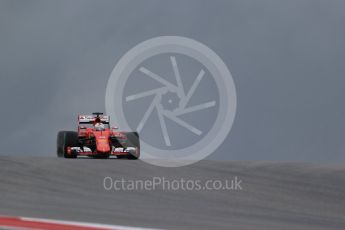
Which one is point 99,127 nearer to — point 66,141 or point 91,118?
point 66,141

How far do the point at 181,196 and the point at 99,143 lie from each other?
27.7 ft

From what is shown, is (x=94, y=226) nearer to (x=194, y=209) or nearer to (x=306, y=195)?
(x=194, y=209)

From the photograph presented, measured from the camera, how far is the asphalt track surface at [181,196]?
8.67 metres

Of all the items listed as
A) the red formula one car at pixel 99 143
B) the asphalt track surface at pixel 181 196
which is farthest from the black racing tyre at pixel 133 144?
the asphalt track surface at pixel 181 196

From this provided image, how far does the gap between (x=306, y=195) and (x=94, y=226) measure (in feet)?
17.5

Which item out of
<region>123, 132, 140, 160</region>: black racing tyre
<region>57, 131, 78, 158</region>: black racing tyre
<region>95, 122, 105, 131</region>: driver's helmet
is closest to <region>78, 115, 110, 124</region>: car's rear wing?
<region>95, 122, 105, 131</region>: driver's helmet

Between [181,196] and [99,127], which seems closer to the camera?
[181,196]

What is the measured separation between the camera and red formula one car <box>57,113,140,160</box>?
1959cm

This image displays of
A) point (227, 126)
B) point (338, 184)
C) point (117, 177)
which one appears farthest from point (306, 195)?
point (117, 177)

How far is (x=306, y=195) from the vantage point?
11.7 m

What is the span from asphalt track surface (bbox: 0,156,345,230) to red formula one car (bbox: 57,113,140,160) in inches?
133

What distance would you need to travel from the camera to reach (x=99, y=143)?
19.6m

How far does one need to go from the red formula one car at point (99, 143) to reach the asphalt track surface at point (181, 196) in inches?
133

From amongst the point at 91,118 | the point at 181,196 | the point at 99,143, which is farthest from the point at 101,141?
the point at 181,196
